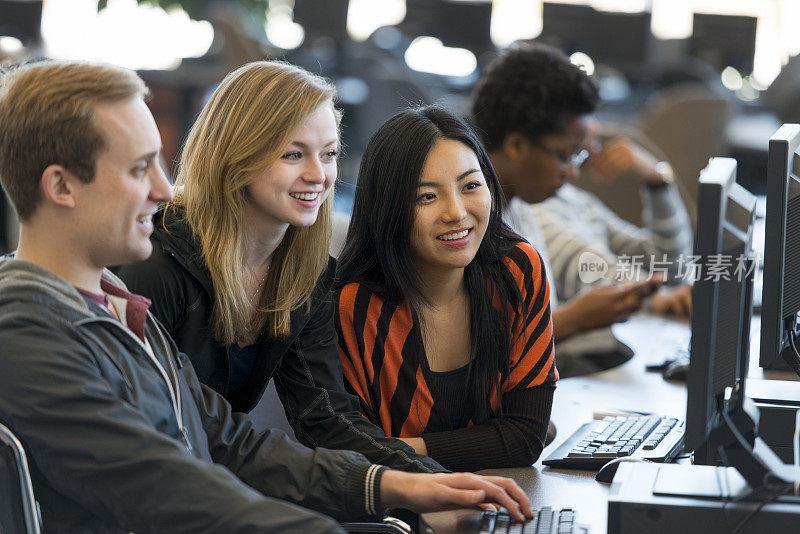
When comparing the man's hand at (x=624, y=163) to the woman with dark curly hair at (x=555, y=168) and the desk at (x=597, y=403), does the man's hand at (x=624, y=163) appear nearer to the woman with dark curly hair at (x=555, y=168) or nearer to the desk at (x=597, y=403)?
the woman with dark curly hair at (x=555, y=168)

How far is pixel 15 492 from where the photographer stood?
116 cm

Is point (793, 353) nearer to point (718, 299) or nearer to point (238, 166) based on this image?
point (718, 299)

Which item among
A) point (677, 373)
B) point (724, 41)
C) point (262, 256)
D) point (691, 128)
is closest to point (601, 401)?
point (677, 373)

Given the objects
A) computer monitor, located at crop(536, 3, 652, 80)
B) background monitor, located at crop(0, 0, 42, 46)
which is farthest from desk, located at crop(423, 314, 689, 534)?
background monitor, located at crop(0, 0, 42, 46)

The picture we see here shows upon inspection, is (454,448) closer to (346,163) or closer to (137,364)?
(137,364)

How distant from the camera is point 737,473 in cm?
127

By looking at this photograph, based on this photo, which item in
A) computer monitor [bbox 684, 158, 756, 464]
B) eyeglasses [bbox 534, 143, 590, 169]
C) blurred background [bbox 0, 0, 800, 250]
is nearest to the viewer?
computer monitor [bbox 684, 158, 756, 464]

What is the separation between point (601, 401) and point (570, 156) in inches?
30.0

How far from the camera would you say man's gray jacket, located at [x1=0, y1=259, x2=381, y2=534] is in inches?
42.7

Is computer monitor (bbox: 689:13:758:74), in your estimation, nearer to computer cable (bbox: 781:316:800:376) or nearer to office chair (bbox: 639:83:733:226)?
office chair (bbox: 639:83:733:226)

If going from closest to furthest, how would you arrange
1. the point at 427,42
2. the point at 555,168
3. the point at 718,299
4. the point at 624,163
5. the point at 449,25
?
the point at 718,299 < the point at 555,168 < the point at 624,163 < the point at 449,25 < the point at 427,42

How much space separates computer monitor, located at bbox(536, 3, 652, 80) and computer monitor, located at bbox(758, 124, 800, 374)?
5123mm

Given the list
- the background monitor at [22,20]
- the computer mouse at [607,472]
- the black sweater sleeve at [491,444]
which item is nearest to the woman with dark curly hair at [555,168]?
the black sweater sleeve at [491,444]

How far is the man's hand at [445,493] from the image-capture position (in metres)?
1.35
